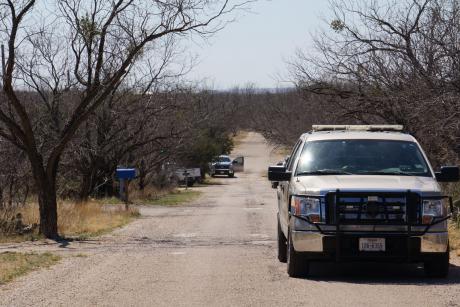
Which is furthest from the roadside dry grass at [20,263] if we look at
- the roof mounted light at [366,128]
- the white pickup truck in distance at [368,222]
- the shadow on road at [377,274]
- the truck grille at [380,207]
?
the roof mounted light at [366,128]

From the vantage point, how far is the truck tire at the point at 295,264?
9.77 metres

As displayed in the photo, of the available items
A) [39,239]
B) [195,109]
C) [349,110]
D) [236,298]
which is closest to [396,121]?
[349,110]

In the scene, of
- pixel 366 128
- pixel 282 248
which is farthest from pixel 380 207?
pixel 282 248

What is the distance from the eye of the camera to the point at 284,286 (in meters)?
9.36

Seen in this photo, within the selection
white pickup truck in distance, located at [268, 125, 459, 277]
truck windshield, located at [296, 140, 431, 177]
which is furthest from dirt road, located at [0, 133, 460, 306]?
truck windshield, located at [296, 140, 431, 177]

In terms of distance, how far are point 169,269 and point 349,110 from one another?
1187 cm

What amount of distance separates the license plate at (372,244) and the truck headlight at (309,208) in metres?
0.59

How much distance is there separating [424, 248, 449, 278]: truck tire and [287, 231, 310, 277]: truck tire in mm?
1488

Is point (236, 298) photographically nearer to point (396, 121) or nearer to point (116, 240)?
point (116, 240)

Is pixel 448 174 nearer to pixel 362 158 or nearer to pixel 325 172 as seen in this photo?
pixel 362 158

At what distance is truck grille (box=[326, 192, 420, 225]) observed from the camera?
942cm

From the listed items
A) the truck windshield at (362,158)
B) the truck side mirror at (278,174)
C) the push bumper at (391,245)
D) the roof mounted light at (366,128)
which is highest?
the roof mounted light at (366,128)

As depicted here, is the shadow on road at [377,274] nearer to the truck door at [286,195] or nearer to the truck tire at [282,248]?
the truck tire at [282,248]

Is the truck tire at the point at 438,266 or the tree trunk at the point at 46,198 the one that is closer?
the truck tire at the point at 438,266
